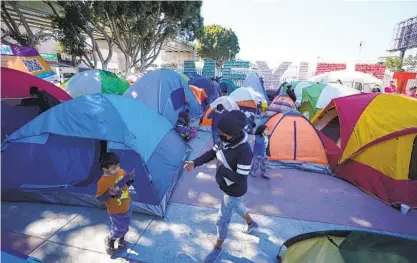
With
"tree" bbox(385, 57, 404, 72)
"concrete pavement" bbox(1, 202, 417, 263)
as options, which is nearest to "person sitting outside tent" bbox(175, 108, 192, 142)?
"concrete pavement" bbox(1, 202, 417, 263)

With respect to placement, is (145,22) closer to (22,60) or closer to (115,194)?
(22,60)

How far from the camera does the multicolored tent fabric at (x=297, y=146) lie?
504 cm

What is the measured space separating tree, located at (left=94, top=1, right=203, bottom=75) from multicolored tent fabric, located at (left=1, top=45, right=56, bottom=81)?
4138 millimetres

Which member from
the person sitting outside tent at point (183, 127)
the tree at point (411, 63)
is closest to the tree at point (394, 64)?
the tree at point (411, 63)

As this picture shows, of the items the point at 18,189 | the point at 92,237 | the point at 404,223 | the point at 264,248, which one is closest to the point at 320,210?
the point at 404,223

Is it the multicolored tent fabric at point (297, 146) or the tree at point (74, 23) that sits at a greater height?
the tree at point (74, 23)

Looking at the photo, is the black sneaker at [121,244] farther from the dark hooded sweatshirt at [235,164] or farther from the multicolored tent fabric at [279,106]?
the multicolored tent fabric at [279,106]

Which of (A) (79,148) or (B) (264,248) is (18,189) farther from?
(B) (264,248)

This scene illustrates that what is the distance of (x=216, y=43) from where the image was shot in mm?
39438

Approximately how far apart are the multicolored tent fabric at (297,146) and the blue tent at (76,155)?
108 inches

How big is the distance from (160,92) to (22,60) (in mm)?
4113

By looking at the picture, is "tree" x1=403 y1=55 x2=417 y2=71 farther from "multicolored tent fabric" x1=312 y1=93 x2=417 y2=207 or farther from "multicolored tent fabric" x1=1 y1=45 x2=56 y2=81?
"multicolored tent fabric" x1=1 y1=45 x2=56 y2=81

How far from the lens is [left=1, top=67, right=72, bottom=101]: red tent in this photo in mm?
4930

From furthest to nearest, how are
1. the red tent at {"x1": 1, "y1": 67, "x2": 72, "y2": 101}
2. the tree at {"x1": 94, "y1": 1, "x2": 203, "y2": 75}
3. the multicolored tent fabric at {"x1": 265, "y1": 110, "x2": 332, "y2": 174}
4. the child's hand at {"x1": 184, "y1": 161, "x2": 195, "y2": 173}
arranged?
the tree at {"x1": 94, "y1": 1, "x2": 203, "y2": 75}
the multicolored tent fabric at {"x1": 265, "y1": 110, "x2": 332, "y2": 174}
the red tent at {"x1": 1, "y1": 67, "x2": 72, "y2": 101}
the child's hand at {"x1": 184, "y1": 161, "x2": 195, "y2": 173}
